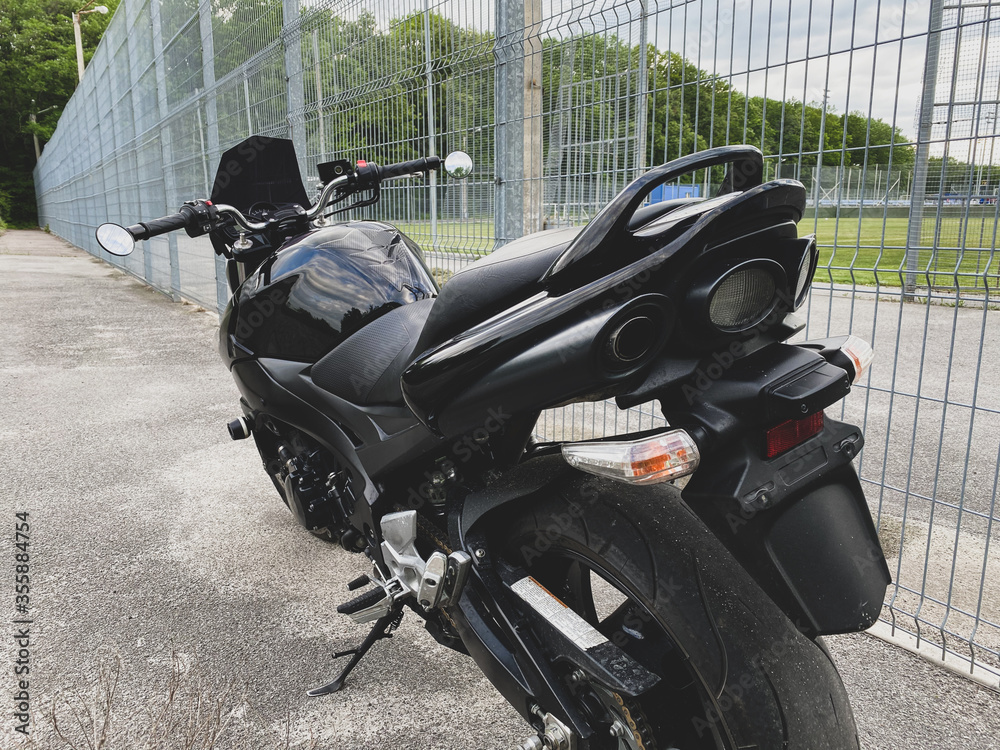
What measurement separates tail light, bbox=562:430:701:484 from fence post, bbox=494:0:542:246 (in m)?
2.53

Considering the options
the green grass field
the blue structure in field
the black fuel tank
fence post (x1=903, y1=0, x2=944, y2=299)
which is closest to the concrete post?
the black fuel tank

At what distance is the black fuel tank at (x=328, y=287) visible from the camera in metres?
1.98

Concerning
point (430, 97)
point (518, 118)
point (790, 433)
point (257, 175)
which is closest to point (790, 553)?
point (790, 433)

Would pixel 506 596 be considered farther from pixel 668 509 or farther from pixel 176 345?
pixel 176 345

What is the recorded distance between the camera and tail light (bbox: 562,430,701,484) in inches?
40.5

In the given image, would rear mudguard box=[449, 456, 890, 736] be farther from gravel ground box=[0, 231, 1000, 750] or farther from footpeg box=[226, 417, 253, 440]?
footpeg box=[226, 417, 253, 440]

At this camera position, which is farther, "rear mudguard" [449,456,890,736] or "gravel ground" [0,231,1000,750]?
"gravel ground" [0,231,1000,750]

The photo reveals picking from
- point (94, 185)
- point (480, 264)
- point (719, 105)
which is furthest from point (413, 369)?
point (94, 185)

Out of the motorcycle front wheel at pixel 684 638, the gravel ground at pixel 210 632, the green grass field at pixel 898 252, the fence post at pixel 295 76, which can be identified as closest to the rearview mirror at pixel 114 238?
the gravel ground at pixel 210 632

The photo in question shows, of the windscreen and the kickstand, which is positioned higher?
the windscreen

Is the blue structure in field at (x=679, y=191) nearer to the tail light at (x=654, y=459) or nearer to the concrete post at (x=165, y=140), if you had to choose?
the tail light at (x=654, y=459)

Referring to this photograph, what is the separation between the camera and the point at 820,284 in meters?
2.51

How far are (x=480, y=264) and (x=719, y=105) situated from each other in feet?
5.35

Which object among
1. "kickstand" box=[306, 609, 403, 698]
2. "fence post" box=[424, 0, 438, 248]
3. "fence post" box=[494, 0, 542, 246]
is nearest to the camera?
"kickstand" box=[306, 609, 403, 698]
